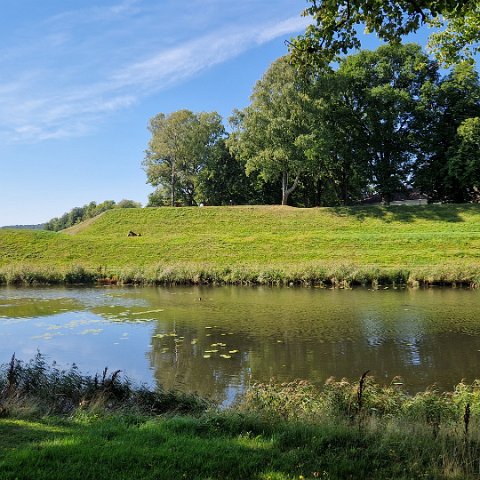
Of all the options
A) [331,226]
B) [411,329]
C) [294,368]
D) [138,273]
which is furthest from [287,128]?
[294,368]

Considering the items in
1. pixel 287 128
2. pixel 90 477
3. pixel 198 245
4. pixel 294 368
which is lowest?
pixel 294 368

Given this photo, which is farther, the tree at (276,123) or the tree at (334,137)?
the tree at (276,123)

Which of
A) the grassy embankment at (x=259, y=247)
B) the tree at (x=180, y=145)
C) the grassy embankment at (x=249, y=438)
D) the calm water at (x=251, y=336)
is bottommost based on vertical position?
the calm water at (x=251, y=336)

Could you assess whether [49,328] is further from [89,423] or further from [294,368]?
[89,423]

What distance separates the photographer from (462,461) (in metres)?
5.62

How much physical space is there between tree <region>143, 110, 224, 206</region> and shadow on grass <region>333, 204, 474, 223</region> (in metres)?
A: 26.2

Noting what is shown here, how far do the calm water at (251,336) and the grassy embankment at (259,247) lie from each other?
201 inches

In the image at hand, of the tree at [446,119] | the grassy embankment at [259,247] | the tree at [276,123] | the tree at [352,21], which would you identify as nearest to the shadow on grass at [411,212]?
the grassy embankment at [259,247]

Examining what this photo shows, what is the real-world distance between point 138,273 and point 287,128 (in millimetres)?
26639

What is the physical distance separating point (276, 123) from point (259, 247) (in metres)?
17.2

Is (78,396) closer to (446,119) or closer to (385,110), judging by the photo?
(385,110)

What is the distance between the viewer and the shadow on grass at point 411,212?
48562 mm

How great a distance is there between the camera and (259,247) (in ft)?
138

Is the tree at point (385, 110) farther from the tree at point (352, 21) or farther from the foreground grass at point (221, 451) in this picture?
the foreground grass at point (221, 451)
